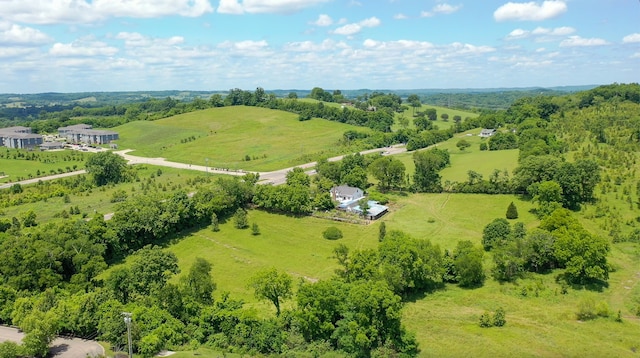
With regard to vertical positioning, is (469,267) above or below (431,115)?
below

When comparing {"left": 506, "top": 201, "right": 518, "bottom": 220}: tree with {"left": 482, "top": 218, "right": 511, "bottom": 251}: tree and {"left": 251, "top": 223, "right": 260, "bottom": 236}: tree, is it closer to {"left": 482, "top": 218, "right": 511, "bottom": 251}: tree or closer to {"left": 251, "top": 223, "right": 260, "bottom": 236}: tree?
{"left": 482, "top": 218, "right": 511, "bottom": 251}: tree

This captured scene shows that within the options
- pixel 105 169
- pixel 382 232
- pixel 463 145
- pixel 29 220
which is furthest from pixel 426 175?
pixel 105 169

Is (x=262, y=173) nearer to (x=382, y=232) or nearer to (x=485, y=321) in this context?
(x=382, y=232)

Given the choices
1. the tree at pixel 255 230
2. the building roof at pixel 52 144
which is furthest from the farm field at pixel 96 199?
the building roof at pixel 52 144

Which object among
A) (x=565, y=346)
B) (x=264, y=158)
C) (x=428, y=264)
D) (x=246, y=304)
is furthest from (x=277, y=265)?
(x=264, y=158)

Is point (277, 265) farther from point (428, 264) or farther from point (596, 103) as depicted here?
point (596, 103)

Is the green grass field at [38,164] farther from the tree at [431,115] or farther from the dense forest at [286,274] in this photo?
the tree at [431,115]
